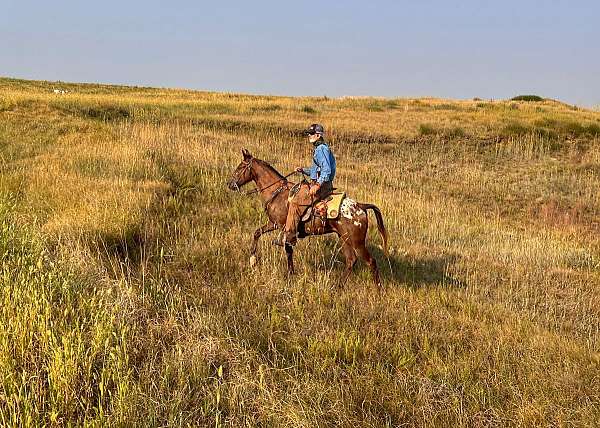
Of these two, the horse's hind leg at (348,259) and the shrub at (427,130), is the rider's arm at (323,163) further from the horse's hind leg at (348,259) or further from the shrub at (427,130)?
the shrub at (427,130)

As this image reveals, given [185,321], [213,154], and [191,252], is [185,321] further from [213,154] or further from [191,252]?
[213,154]

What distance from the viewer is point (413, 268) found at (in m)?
9.15

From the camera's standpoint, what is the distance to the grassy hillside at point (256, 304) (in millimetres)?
3939

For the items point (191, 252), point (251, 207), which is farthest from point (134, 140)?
point (191, 252)

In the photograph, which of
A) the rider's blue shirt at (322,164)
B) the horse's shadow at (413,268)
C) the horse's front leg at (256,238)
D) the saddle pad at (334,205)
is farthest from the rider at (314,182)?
the horse's shadow at (413,268)

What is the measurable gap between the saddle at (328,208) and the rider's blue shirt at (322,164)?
31cm

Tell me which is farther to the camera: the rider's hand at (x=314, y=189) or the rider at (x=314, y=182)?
the rider's hand at (x=314, y=189)

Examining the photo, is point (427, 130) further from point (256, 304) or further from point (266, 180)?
point (256, 304)

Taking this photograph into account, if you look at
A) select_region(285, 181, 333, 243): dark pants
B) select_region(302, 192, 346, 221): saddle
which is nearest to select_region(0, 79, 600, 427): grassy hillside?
select_region(285, 181, 333, 243): dark pants

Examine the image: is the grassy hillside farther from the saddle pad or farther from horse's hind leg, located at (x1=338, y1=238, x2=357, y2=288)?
the saddle pad

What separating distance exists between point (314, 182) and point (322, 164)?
0.33 meters

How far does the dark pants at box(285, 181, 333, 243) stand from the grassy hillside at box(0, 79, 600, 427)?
68 centimetres

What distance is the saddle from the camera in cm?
741

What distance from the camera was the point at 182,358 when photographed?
4340mm
